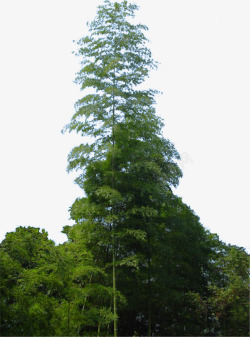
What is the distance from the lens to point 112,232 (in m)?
8.52

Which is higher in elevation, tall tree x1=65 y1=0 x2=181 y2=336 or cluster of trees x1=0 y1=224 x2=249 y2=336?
tall tree x1=65 y1=0 x2=181 y2=336

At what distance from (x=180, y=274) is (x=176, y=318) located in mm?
1635

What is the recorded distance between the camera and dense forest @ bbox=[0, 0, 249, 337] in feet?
25.6

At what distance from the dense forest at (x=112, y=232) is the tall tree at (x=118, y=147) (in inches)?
1.1

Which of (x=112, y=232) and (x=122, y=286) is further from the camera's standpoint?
(x=122, y=286)

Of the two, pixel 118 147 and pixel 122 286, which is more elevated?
pixel 118 147

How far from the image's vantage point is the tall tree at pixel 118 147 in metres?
8.78

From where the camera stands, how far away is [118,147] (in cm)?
921

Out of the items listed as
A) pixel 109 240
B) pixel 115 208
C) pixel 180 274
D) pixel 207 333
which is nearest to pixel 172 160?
pixel 115 208

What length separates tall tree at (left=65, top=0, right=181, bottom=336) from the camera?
878 cm

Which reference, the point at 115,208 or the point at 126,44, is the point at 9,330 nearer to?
the point at 115,208

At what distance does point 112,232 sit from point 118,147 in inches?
86.0

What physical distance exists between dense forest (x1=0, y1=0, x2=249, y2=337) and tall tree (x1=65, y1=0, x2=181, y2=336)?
1.1 inches

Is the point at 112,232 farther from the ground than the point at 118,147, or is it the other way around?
the point at 118,147
